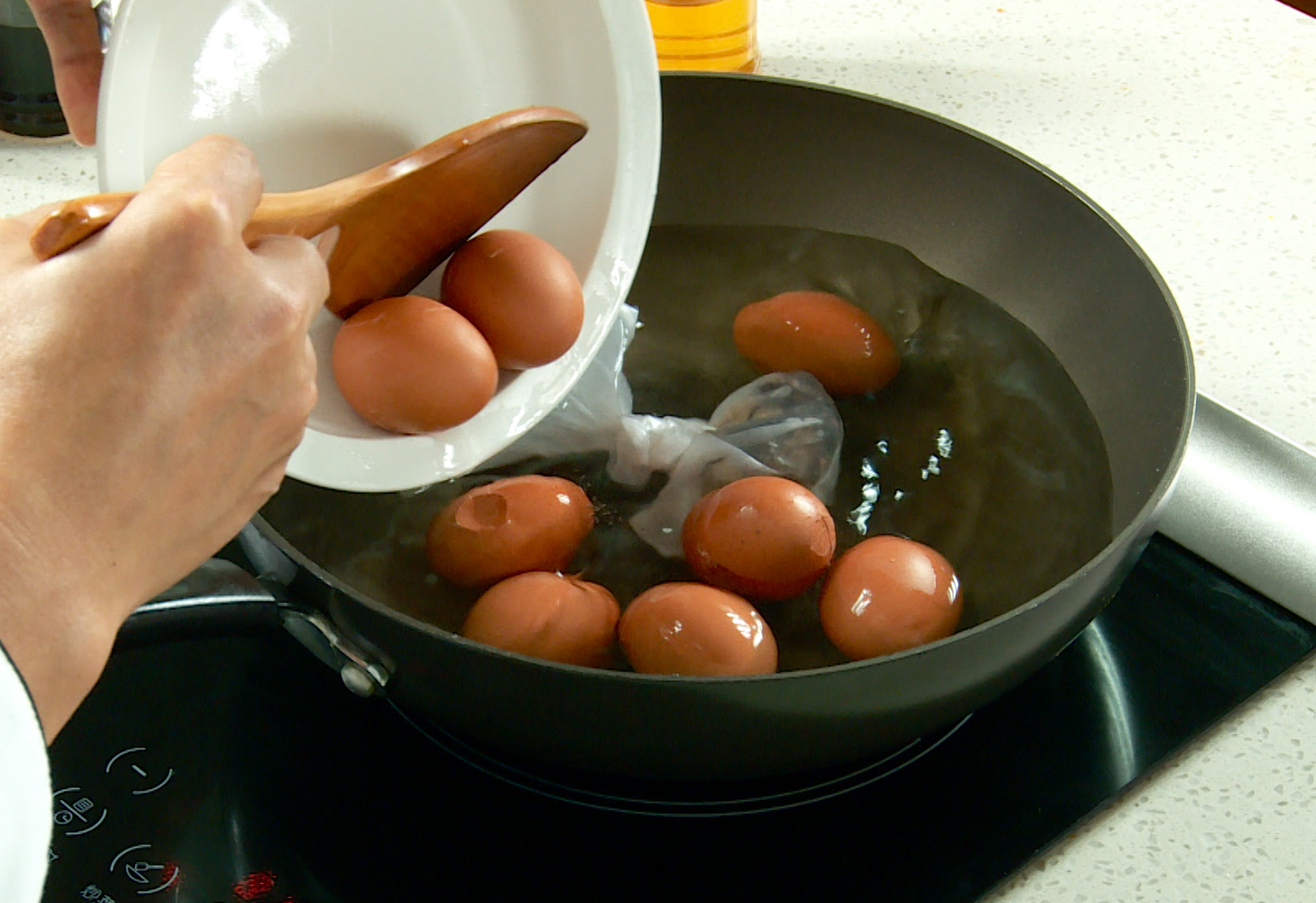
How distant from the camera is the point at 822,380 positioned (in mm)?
986

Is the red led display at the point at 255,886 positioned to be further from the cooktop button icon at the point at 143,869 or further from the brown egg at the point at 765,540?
the brown egg at the point at 765,540

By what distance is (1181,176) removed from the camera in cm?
115

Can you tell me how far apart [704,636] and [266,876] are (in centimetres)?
→ 26

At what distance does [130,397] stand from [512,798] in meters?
0.34

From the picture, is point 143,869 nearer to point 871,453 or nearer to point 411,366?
point 411,366

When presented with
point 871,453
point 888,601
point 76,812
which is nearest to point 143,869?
point 76,812

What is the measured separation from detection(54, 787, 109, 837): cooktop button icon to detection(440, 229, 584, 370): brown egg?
0.33m

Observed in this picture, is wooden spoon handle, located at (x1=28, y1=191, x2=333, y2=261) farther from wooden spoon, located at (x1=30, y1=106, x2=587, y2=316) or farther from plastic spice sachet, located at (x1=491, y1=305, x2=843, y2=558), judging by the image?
plastic spice sachet, located at (x1=491, y1=305, x2=843, y2=558)

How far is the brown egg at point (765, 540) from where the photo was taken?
2.51 ft

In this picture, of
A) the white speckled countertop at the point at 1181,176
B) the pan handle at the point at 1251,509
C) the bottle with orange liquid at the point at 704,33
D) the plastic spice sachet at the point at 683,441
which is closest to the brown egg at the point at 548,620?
the plastic spice sachet at the point at 683,441

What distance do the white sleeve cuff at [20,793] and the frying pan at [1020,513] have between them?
197 mm

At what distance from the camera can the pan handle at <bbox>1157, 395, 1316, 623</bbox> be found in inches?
31.6

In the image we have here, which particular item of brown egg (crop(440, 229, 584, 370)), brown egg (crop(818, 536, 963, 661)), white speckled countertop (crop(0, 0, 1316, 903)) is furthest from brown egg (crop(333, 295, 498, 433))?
white speckled countertop (crop(0, 0, 1316, 903))

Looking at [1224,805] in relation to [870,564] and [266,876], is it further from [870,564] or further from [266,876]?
[266,876]
